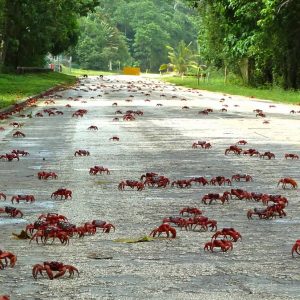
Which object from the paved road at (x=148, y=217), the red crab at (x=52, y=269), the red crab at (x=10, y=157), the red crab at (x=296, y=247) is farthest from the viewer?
the red crab at (x=10, y=157)

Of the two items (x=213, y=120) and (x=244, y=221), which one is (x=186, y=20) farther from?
(x=244, y=221)

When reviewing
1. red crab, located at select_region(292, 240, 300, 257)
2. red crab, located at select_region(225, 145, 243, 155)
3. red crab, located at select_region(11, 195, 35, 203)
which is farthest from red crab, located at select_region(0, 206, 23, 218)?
red crab, located at select_region(225, 145, 243, 155)

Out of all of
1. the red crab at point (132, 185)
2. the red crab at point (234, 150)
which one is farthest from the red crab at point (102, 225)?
the red crab at point (234, 150)

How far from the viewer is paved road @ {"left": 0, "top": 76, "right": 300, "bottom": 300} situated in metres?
5.89

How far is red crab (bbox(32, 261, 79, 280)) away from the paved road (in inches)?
2.1

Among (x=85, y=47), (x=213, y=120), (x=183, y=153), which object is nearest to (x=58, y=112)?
(x=213, y=120)

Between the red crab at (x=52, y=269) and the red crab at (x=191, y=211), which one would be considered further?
the red crab at (x=191, y=211)

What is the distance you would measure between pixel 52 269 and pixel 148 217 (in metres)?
2.75

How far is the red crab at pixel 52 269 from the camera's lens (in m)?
6.00

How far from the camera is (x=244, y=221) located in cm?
853

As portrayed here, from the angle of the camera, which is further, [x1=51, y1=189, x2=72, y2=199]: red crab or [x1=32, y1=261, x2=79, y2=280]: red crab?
[x1=51, y1=189, x2=72, y2=199]: red crab

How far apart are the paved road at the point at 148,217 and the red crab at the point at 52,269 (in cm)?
5

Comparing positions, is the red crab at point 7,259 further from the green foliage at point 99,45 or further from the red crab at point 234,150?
the green foliage at point 99,45

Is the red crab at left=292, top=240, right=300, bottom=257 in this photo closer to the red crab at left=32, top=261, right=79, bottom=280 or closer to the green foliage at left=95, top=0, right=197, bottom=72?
the red crab at left=32, top=261, right=79, bottom=280
